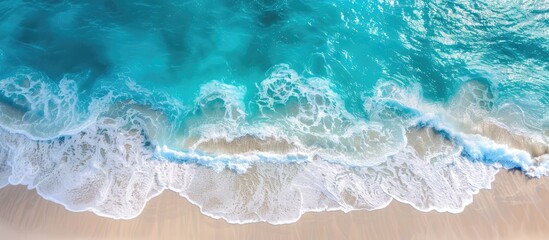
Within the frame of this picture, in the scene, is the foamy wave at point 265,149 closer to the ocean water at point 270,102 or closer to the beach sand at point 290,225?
the ocean water at point 270,102

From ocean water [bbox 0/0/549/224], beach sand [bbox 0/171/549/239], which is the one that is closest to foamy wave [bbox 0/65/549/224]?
ocean water [bbox 0/0/549/224]

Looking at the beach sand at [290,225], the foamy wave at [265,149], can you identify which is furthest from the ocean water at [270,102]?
the beach sand at [290,225]

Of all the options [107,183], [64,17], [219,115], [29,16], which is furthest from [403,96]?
[29,16]

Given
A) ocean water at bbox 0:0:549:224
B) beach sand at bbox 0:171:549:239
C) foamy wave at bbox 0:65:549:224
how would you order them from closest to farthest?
beach sand at bbox 0:171:549:239 → foamy wave at bbox 0:65:549:224 → ocean water at bbox 0:0:549:224

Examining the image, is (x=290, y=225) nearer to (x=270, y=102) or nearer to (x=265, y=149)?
(x=265, y=149)

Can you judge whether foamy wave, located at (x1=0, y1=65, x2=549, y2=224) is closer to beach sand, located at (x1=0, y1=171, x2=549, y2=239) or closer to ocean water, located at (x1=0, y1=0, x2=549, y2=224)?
ocean water, located at (x1=0, y1=0, x2=549, y2=224)
